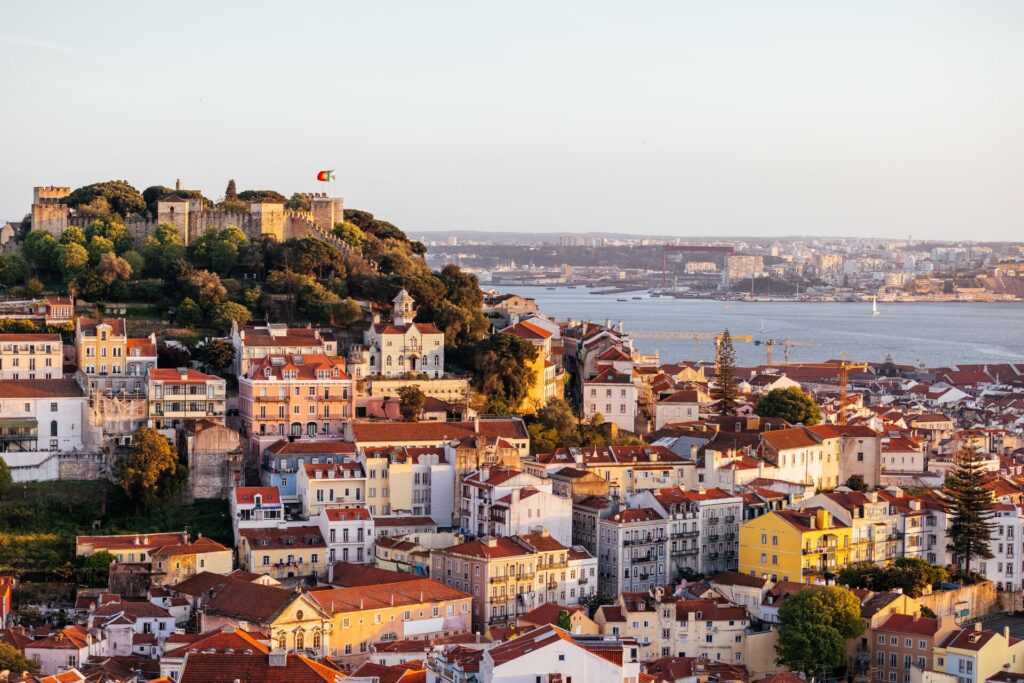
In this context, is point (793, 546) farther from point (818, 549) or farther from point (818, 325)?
point (818, 325)

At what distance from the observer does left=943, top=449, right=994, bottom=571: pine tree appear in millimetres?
32250

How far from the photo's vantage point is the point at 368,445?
3266 cm

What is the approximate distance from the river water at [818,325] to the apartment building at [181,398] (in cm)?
5718

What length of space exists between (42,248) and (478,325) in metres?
11.4

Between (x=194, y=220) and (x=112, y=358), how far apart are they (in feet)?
32.5

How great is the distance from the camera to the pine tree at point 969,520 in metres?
32.2

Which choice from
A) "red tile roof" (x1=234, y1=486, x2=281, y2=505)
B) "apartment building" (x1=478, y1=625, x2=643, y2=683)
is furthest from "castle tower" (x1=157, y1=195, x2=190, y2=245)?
"apartment building" (x1=478, y1=625, x2=643, y2=683)

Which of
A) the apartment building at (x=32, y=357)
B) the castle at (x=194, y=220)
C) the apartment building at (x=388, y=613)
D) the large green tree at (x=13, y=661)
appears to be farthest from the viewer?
the castle at (x=194, y=220)

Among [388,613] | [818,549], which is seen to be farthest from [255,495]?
[818,549]

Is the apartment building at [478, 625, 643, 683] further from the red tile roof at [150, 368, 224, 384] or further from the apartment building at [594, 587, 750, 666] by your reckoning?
the red tile roof at [150, 368, 224, 384]

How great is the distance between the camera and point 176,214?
4400 cm

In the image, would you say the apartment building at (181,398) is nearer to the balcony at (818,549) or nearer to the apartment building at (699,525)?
the apartment building at (699,525)

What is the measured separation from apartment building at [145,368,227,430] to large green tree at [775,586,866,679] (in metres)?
13.1

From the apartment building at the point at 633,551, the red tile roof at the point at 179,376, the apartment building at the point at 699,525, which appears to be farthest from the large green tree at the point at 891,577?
the red tile roof at the point at 179,376
